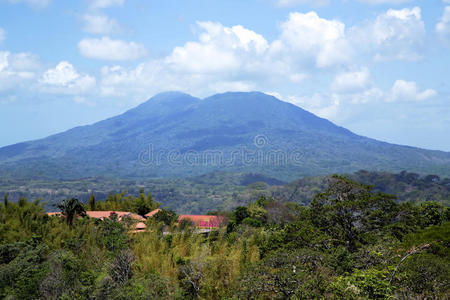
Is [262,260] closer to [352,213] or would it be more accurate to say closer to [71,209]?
[352,213]

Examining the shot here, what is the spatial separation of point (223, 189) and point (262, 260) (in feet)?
441

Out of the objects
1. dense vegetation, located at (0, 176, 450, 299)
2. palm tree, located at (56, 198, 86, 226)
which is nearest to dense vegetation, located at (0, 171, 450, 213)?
palm tree, located at (56, 198, 86, 226)

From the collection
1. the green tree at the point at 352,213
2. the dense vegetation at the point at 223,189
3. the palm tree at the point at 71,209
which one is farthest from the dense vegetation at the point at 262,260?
the dense vegetation at the point at 223,189

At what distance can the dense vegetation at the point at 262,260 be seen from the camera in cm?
1001

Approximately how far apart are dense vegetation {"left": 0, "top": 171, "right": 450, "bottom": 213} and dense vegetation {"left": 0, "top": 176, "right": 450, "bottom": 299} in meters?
64.3

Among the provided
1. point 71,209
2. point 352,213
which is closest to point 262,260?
point 352,213

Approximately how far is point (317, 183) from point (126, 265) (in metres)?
97.7

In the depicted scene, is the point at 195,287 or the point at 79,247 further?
the point at 79,247

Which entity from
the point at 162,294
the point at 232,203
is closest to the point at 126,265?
the point at 162,294

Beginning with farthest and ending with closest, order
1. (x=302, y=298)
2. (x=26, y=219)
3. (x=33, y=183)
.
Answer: (x=33, y=183) → (x=26, y=219) → (x=302, y=298)

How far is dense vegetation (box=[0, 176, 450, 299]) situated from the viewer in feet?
32.8

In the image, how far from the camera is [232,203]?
309 feet

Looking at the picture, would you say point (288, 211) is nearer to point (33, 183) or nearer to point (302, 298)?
point (302, 298)

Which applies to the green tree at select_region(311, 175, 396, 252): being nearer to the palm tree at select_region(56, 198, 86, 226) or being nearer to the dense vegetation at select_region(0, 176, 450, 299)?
the dense vegetation at select_region(0, 176, 450, 299)
